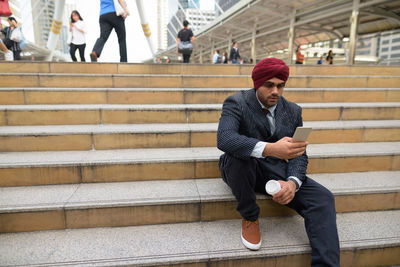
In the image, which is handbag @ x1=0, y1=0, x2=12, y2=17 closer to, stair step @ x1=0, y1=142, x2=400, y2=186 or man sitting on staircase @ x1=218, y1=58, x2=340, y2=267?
stair step @ x1=0, y1=142, x2=400, y2=186

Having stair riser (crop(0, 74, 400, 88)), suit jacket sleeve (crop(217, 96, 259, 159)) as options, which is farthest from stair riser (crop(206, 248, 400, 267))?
stair riser (crop(0, 74, 400, 88))

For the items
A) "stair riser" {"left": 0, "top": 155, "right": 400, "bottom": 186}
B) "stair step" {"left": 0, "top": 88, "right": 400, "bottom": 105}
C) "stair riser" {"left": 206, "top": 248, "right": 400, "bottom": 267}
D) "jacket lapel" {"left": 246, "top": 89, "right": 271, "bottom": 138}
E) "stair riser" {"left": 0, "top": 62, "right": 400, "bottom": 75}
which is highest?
"stair riser" {"left": 0, "top": 62, "right": 400, "bottom": 75}

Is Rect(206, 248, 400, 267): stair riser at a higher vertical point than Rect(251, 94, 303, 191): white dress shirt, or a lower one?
lower

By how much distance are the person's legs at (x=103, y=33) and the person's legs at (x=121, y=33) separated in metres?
0.11

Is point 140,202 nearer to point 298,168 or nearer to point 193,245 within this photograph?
point 193,245

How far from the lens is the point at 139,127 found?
A: 2.80 meters

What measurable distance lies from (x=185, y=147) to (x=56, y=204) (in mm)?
1383

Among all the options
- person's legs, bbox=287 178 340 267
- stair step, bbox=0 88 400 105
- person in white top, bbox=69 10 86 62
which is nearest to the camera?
person's legs, bbox=287 178 340 267

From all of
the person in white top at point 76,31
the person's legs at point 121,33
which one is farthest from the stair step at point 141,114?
the person in white top at point 76,31

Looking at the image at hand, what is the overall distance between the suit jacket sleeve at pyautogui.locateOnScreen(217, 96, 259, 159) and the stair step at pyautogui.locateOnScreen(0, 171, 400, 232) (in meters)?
0.59

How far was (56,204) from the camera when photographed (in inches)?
70.7

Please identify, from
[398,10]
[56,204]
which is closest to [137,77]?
[56,204]

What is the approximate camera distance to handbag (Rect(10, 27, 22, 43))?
6188 mm

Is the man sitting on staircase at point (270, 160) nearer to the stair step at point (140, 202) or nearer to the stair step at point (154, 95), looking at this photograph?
the stair step at point (140, 202)
